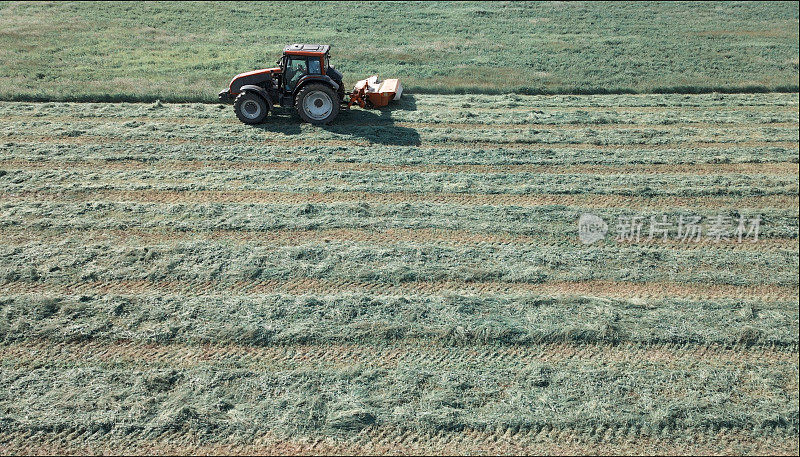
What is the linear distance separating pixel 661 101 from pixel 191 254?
11.9 meters

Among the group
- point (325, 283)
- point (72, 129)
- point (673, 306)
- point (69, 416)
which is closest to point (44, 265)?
point (69, 416)

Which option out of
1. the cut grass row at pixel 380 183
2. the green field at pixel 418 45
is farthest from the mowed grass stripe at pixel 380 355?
the green field at pixel 418 45

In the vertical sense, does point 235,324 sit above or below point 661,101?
below

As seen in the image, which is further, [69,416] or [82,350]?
[82,350]

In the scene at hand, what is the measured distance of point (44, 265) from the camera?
8703 millimetres

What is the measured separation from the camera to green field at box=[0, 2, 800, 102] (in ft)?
54.6

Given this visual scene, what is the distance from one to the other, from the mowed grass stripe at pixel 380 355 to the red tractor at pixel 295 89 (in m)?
7.11

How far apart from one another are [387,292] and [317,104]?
6397 mm

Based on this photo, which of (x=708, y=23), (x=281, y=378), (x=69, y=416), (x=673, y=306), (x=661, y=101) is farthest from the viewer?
(x=708, y=23)

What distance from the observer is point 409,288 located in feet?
27.5

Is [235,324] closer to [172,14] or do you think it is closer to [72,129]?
[72,129]

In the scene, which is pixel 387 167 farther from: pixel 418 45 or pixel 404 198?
pixel 418 45
